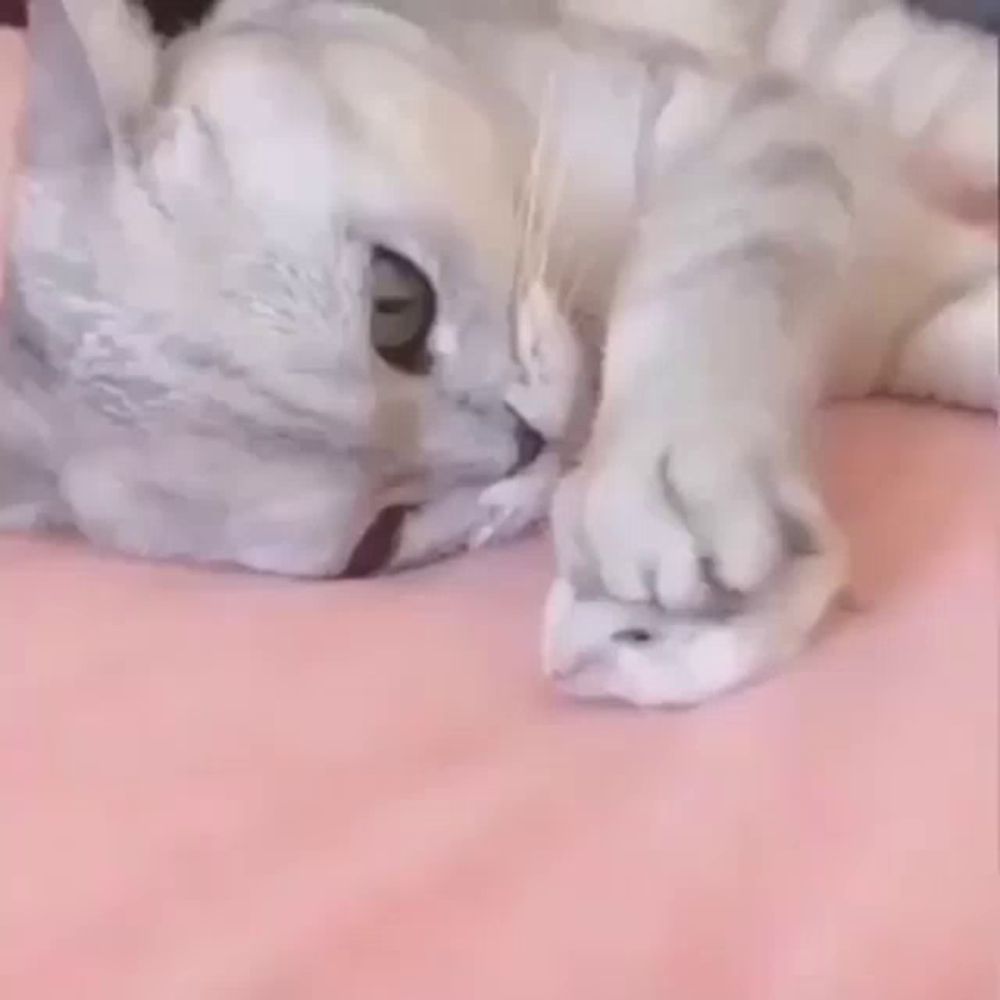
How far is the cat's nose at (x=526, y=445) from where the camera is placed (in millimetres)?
745

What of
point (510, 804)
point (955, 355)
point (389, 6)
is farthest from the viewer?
point (389, 6)

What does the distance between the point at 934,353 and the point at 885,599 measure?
0.13 m

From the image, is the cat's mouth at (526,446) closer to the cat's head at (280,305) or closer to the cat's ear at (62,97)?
the cat's head at (280,305)

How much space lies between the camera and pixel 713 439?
64cm

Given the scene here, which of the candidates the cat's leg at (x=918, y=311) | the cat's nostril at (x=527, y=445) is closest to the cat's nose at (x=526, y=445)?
the cat's nostril at (x=527, y=445)

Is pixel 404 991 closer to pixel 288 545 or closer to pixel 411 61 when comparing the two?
pixel 288 545

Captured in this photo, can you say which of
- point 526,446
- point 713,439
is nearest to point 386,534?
point 526,446

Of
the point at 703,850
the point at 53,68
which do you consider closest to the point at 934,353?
the point at 703,850

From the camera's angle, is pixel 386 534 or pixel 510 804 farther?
pixel 386 534

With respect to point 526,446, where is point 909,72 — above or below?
above

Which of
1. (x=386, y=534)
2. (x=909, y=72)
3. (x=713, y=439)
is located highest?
(x=909, y=72)

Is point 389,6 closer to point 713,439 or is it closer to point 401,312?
point 401,312

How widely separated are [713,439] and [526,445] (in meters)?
0.13

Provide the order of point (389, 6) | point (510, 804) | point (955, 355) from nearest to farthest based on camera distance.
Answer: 1. point (510, 804)
2. point (955, 355)
3. point (389, 6)
